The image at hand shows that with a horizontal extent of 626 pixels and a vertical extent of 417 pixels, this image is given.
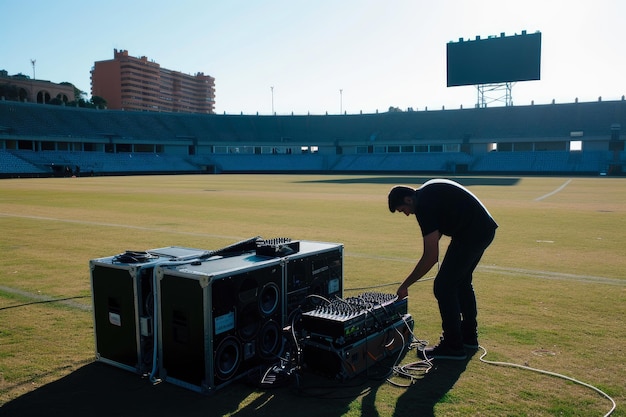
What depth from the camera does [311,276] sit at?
17.6 feet

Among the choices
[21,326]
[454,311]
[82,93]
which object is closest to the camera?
[454,311]

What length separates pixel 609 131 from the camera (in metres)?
69.5

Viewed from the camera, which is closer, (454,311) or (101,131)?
(454,311)

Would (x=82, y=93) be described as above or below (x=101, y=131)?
above

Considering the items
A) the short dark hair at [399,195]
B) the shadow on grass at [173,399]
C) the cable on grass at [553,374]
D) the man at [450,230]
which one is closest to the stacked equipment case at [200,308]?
the shadow on grass at [173,399]

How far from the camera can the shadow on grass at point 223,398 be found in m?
3.91

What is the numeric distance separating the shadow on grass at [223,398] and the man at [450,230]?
0.39m

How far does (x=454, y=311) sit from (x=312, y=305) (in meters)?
1.51

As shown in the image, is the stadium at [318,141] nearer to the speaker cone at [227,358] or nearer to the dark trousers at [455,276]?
the dark trousers at [455,276]

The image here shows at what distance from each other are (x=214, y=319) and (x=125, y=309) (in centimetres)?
109

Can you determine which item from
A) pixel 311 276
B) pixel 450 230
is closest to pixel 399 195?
pixel 450 230

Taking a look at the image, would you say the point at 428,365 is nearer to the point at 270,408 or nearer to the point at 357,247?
the point at 270,408

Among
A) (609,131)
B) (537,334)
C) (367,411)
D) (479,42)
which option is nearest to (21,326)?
(367,411)

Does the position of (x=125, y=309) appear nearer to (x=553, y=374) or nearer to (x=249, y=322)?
(x=249, y=322)
